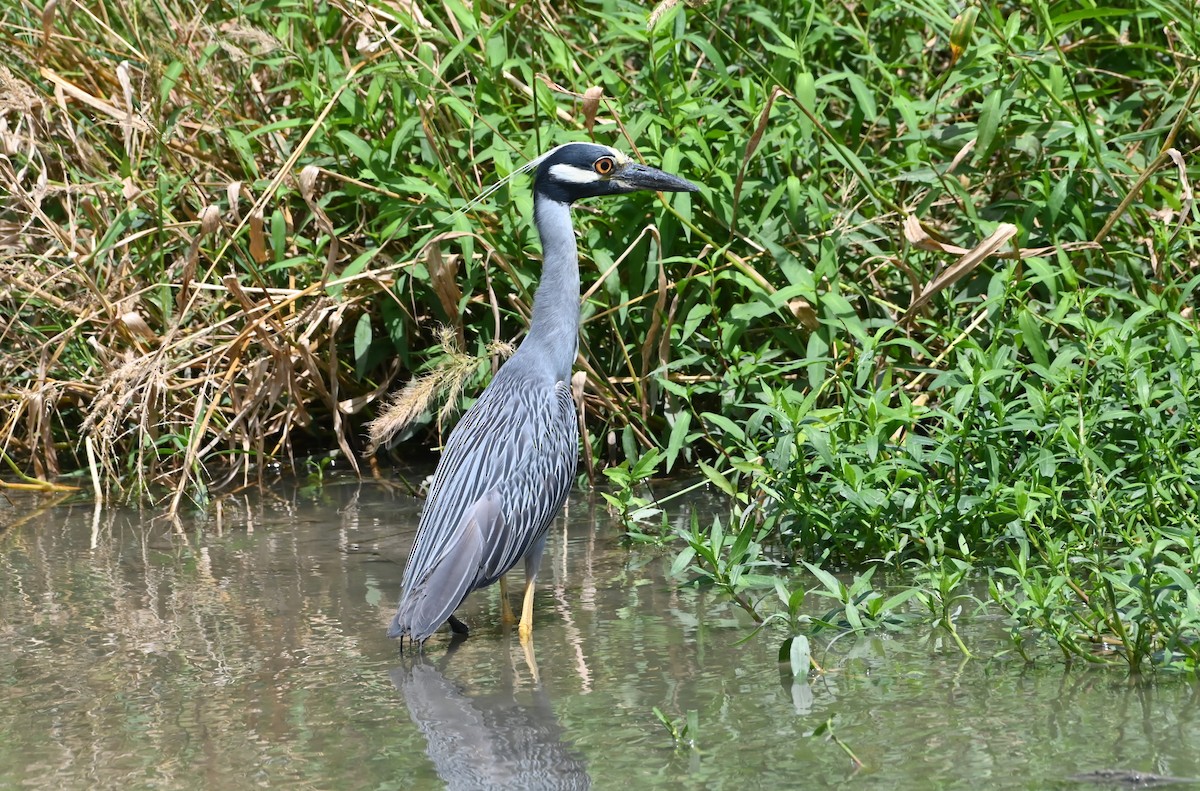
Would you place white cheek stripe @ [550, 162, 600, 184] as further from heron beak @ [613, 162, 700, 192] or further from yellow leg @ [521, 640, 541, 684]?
yellow leg @ [521, 640, 541, 684]

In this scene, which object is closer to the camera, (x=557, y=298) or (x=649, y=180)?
(x=557, y=298)

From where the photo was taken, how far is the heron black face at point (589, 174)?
515 cm

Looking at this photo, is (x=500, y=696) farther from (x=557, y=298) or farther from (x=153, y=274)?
(x=153, y=274)

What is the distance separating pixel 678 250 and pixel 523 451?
157cm

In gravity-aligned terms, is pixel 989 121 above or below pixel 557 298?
above

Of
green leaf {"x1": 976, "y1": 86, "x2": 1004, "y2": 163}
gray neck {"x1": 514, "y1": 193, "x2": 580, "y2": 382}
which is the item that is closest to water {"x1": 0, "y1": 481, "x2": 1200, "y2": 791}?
gray neck {"x1": 514, "y1": 193, "x2": 580, "y2": 382}

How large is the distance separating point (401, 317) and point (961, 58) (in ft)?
8.68

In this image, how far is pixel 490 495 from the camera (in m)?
4.57

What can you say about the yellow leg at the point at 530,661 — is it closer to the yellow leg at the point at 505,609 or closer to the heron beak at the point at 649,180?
the yellow leg at the point at 505,609

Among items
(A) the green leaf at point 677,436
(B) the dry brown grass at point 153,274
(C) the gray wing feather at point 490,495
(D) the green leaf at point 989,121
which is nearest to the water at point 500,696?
(C) the gray wing feather at point 490,495

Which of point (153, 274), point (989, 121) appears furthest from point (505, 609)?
point (153, 274)

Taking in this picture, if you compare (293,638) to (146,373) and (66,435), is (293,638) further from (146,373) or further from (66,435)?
(66,435)

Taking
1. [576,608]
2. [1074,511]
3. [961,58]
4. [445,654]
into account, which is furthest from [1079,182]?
[445,654]

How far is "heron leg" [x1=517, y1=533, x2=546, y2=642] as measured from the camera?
439cm
